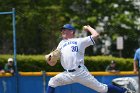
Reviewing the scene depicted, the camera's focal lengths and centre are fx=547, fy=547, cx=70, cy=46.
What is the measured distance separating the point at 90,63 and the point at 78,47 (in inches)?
509

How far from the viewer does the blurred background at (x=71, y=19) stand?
32156 mm

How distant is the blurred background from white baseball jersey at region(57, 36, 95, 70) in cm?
2033

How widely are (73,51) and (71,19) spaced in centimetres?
2363

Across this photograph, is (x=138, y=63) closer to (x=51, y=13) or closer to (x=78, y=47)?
(x=78, y=47)

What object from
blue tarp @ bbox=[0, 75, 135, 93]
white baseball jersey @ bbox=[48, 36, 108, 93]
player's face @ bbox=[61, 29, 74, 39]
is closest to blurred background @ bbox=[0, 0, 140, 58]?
blue tarp @ bbox=[0, 75, 135, 93]

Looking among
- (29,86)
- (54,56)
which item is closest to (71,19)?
(29,86)

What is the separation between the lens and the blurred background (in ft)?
105

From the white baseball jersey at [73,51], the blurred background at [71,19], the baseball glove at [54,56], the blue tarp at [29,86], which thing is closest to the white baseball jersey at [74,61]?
the white baseball jersey at [73,51]

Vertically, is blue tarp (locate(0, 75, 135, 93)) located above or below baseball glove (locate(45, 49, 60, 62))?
below

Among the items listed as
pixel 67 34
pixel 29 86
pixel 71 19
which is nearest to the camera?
pixel 67 34

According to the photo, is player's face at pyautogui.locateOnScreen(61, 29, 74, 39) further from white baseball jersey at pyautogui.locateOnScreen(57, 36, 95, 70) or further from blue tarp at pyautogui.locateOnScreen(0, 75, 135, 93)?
blue tarp at pyautogui.locateOnScreen(0, 75, 135, 93)

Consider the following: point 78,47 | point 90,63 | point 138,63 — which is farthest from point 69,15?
point 78,47

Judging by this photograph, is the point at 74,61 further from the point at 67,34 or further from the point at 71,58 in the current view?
the point at 67,34

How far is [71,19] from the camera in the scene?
34.6m
